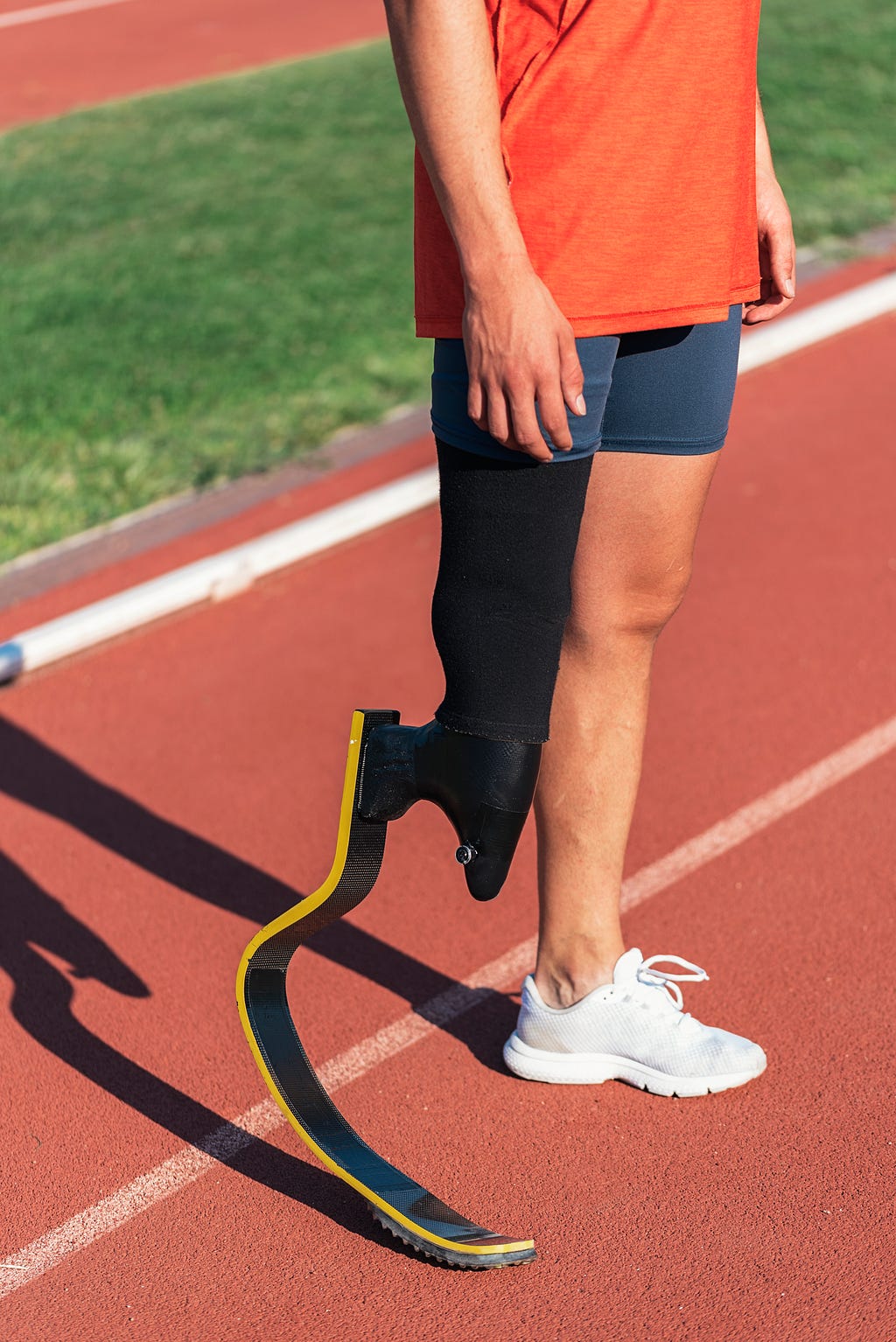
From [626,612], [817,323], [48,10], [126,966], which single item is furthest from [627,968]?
[48,10]

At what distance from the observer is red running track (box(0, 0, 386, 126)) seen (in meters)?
12.8

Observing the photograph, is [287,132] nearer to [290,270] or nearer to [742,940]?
[290,270]

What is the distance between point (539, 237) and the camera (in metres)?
1.91

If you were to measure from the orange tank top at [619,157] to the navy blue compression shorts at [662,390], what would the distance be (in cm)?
10

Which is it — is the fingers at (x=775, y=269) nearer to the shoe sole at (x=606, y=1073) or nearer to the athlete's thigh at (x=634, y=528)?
the athlete's thigh at (x=634, y=528)

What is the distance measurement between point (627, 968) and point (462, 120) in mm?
1380

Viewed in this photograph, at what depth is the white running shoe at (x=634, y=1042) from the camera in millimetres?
2502

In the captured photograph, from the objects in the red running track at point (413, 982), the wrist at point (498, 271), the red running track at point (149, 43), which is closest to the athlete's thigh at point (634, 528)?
the wrist at point (498, 271)

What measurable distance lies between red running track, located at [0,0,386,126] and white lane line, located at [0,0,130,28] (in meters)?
0.14

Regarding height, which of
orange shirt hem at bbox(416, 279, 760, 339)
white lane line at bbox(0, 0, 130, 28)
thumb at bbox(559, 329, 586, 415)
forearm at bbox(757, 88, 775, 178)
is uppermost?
white lane line at bbox(0, 0, 130, 28)

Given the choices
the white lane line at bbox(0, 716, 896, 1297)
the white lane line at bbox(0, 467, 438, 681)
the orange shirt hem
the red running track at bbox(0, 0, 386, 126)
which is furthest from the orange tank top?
the red running track at bbox(0, 0, 386, 126)

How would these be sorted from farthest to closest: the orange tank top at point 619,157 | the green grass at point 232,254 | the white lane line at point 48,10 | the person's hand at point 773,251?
1. the white lane line at point 48,10
2. the green grass at point 232,254
3. the person's hand at point 773,251
4. the orange tank top at point 619,157

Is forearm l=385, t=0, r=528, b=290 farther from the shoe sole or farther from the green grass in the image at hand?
the green grass

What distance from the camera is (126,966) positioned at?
3.01 metres
